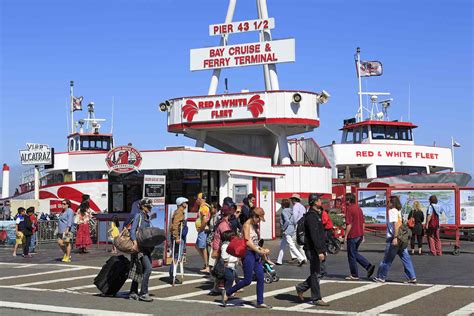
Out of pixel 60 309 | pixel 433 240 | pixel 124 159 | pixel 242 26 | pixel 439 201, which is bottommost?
pixel 60 309

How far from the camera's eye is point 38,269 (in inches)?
621

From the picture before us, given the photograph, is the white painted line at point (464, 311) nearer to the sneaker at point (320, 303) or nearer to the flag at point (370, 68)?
the sneaker at point (320, 303)

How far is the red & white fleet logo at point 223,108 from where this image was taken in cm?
3058

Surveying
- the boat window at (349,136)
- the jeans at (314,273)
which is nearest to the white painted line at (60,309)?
the jeans at (314,273)

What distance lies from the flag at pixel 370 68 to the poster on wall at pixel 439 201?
2396 centimetres

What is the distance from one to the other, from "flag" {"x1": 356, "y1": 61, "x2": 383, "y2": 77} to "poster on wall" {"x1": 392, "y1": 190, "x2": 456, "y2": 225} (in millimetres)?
23958

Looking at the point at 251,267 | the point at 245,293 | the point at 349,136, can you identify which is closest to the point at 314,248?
the point at 251,267

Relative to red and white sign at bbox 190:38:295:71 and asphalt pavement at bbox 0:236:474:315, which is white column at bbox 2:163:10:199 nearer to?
red and white sign at bbox 190:38:295:71

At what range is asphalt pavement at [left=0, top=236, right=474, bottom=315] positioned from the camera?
383 inches

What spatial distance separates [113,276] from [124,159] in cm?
1008

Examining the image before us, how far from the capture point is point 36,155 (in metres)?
26.6

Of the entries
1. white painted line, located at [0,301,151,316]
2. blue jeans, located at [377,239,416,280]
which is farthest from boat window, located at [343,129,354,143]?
white painted line, located at [0,301,151,316]

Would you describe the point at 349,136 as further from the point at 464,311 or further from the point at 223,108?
the point at 464,311

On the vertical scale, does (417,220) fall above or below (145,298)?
above
